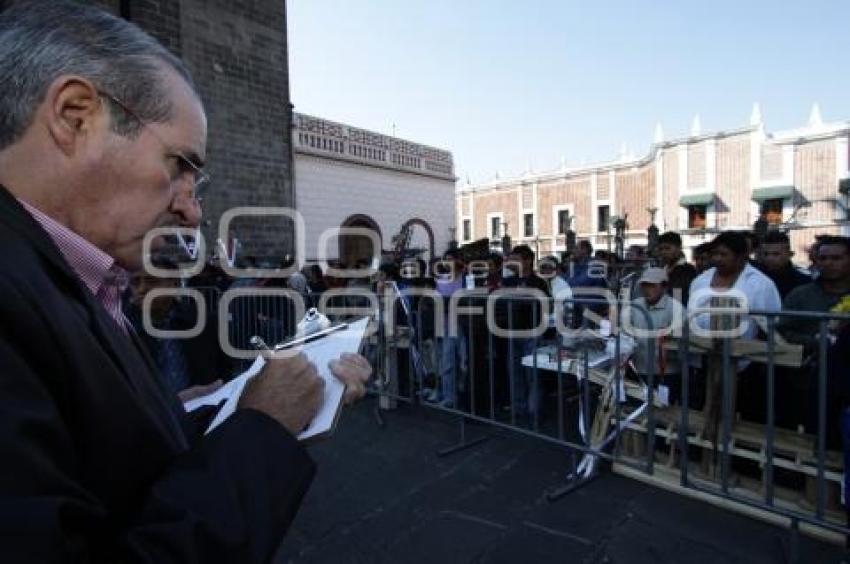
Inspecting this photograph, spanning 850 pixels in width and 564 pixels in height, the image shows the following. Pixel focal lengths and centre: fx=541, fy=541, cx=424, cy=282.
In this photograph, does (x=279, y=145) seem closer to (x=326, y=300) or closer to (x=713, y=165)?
(x=326, y=300)

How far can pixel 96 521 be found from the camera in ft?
2.41

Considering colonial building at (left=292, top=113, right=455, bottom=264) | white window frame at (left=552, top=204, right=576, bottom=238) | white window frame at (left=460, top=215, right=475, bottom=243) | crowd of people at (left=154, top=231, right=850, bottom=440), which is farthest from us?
white window frame at (left=460, top=215, right=475, bottom=243)

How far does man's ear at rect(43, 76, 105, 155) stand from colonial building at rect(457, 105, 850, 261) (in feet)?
102

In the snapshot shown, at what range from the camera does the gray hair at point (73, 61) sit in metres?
0.87

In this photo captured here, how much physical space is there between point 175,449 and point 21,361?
0.98ft

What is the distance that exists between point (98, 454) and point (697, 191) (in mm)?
36647

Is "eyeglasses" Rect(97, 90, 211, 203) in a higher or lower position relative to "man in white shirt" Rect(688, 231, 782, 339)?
higher

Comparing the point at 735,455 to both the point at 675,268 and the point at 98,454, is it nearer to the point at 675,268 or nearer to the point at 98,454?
the point at 675,268

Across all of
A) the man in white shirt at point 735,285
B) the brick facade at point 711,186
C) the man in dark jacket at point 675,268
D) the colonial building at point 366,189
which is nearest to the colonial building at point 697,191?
the brick facade at point 711,186

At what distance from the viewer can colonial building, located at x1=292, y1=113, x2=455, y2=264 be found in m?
17.9

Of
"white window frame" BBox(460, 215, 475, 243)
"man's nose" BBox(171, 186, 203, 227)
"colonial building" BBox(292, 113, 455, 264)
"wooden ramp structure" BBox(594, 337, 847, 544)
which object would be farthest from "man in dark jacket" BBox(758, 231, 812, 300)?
"white window frame" BBox(460, 215, 475, 243)

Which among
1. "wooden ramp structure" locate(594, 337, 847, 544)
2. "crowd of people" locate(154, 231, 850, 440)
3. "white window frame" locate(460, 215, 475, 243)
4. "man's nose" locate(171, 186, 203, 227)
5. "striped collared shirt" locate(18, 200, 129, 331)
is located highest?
"white window frame" locate(460, 215, 475, 243)

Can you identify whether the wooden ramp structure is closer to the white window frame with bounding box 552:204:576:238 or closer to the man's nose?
the man's nose

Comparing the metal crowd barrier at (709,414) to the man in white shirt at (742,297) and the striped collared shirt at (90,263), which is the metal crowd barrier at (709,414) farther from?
the striped collared shirt at (90,263)
